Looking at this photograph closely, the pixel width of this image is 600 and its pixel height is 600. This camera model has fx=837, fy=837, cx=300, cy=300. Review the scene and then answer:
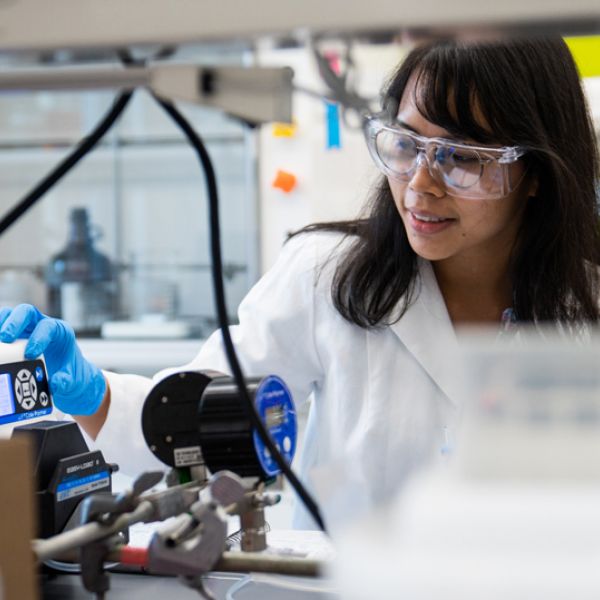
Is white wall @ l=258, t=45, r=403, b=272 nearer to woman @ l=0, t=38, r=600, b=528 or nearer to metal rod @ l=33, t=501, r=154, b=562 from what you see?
woman @ l=0, t=38, r=600, b=528

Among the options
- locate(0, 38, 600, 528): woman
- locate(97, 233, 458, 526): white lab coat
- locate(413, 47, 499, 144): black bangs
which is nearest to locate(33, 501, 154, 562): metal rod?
locate(0, 38, 600, 528): woman

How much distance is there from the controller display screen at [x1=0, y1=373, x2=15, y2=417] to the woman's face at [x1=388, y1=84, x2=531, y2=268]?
655mm

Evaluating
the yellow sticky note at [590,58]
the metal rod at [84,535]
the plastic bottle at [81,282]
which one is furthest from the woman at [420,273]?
the plastic bottle at [81,282]

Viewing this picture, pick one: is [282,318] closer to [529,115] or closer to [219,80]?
[529,115]

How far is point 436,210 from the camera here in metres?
1.33

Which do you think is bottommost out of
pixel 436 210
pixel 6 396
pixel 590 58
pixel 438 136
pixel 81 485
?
pixel 81 485

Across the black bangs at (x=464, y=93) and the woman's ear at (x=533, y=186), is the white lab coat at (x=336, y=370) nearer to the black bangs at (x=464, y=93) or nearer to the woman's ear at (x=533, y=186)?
the woman's ear at (x=533, y=186)

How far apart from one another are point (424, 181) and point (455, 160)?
6 cm

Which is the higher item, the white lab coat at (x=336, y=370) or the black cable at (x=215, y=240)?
the black cable at (x=215, y=240)

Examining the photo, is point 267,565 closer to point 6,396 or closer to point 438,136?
point 6,396

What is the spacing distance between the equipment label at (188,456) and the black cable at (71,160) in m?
0.38

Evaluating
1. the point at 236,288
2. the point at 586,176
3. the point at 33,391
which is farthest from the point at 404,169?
the point at 236,288

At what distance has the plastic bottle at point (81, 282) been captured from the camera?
4012 mm

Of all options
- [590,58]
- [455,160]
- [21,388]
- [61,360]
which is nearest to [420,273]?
[455,160]
